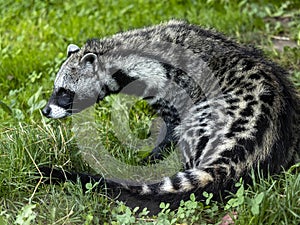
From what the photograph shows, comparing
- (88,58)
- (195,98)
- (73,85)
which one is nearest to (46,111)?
(73,85)

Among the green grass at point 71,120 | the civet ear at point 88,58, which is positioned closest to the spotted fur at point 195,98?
the civet ear at point 88,58

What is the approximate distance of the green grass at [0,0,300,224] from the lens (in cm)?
465

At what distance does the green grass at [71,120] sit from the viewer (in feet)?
15.3

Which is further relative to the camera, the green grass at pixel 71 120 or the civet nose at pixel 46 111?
the civet nose at pixel 46 111

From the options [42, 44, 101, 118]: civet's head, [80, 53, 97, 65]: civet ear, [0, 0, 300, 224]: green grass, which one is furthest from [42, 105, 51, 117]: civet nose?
[80, 53, 97, 65]: civet ear

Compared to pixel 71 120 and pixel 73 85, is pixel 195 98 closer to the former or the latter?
pixel 73 85

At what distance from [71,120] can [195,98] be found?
4.40 feet

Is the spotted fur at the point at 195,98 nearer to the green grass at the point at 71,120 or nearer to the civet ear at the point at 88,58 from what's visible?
the civet ear at the point at 88,58

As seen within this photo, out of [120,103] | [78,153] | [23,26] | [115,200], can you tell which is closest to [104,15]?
[23,26]

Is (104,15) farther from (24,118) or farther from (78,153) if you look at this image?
→ (78,153)

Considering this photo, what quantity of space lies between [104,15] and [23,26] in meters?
1.14

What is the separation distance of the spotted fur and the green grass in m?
0.18

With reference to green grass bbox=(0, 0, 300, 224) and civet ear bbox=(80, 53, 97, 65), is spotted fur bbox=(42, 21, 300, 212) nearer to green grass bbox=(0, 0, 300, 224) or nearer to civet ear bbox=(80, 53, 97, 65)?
civet ear bbox=(80, 53, 97, 65)

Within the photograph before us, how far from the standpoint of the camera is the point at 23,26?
30.2 feet
